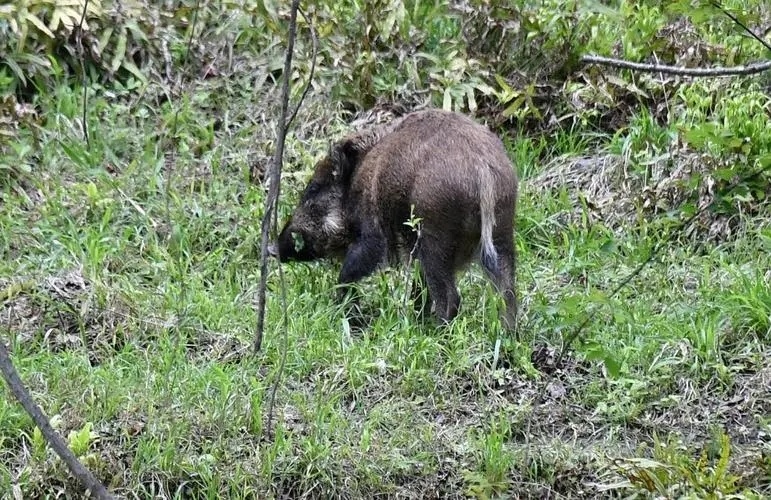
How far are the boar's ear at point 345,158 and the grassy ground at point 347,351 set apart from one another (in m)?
0.55

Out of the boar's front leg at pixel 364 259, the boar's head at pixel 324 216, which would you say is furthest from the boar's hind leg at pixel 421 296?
the boar's head at pixel 324 216

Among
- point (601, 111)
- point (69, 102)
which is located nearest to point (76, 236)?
point (69, 102)

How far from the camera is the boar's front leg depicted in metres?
6.25

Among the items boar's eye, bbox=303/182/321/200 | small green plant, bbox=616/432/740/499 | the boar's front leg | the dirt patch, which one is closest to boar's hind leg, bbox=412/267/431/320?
the boar's front leg

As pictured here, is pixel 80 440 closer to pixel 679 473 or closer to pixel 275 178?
pixel 275 178

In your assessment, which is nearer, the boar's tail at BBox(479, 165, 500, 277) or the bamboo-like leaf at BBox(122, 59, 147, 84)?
the boar's tail at BBox(479, 165, 500, 277)

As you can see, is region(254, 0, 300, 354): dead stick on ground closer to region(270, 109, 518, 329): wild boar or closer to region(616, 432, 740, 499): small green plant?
region(270, 109, 518, 329): wild boar

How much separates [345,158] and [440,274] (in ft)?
3.68

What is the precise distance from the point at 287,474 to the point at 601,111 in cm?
411

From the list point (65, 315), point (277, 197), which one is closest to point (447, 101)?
point (277, 197)

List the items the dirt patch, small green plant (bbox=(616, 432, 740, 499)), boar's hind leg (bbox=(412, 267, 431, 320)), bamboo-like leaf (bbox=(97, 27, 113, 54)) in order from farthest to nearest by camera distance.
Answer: bamboo-like leaf (bbox=(97, 27, 113, 54)) → boar's hind leg (bbox=(412, 267, 431, 320)) → the dirt patch → small green plant (bbox=(616, 432, 740, 499))

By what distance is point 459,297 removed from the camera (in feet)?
19.6

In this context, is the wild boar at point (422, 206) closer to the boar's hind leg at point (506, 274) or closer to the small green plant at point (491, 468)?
the boar's hind leg at point (506, 274)

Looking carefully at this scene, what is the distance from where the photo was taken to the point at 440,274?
5.86m
